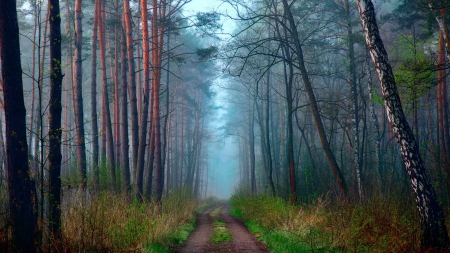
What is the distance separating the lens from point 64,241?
6.37m

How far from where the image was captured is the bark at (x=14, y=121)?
6355 millimetres

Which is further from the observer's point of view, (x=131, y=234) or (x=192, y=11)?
(x=192, y=11)

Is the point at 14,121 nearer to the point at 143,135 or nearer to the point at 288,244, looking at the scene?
the point at 288,244

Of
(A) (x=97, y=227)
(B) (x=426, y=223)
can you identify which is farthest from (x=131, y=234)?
(B) (x=426, y=223)

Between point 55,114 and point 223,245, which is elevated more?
point 55,114

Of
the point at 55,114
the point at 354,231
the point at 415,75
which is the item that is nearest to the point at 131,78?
the point at 55,114

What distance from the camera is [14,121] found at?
6.48 m

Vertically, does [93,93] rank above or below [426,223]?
above

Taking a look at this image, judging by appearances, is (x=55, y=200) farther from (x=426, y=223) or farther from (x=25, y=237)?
(x=426, y=223)

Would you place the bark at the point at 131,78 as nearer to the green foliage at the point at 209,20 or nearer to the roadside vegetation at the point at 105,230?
the green foliage at the point at 209,20

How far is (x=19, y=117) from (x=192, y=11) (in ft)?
35.1

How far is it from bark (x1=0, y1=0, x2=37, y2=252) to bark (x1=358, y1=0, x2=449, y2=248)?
6743mm

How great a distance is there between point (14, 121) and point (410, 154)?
23.6ft

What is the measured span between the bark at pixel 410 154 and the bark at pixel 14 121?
6.74 metres
